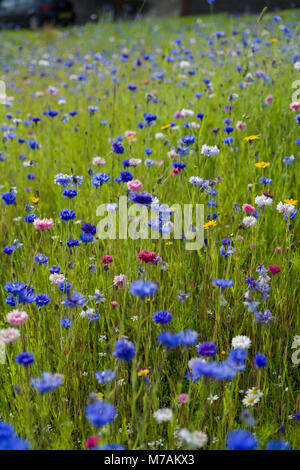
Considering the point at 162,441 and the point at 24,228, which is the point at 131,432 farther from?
the point at 24,228

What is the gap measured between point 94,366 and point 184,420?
0.42 m

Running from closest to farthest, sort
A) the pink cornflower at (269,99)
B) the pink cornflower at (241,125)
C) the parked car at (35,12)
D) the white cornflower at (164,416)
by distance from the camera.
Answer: the white cornflower at (164,416), the pink cornflower at (241,125), the pink cornflower at (269,99), the parked car at (35,12)

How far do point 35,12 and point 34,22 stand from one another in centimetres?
103

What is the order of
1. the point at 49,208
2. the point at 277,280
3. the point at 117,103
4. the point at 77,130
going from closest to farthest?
1. the point at 277,280
2. the point at 49,208
3. the point at 77,130
4. the point at 117,103

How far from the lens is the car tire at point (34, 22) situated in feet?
43.9

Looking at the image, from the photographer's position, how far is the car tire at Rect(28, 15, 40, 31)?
13.4 m

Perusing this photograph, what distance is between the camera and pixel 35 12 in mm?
14195

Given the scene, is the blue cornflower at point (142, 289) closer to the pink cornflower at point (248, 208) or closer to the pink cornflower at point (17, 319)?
the pink cornflower at point (17, 319)

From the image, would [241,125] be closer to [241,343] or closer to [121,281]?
[121,281]

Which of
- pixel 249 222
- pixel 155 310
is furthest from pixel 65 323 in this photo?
pixel 249 222

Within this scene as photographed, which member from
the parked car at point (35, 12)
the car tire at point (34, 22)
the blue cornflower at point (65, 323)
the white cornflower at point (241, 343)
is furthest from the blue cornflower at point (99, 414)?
the parked car at point (35, 12)

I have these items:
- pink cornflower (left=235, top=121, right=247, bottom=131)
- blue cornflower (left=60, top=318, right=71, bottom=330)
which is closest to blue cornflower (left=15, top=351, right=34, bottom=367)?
blue cornflower (left=60, top=318, right=71, bottom=330)
